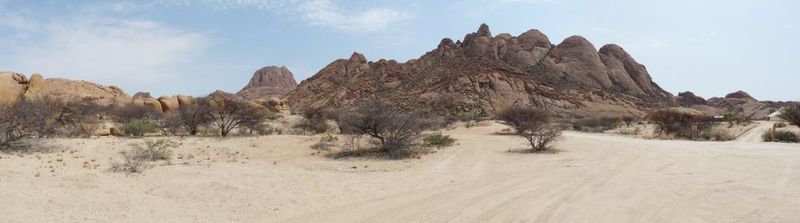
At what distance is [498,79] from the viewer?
65.0 meters

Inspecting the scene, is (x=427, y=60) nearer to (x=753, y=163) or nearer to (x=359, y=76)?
(x=359, y=76)

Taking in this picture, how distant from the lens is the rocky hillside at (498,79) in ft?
203

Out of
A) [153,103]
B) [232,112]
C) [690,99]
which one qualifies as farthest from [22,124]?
[690,99]

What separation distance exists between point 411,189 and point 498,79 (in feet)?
186

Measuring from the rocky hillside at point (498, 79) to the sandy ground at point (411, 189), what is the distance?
4310 cm

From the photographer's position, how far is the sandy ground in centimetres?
738

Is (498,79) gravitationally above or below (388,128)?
above

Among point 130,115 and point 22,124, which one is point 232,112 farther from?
point 130,115

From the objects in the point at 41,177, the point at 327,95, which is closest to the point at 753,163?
the point at 41,177

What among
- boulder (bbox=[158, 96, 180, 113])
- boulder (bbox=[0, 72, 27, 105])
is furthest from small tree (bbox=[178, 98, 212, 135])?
boulder (bbox=[158, 96, 180, 113])

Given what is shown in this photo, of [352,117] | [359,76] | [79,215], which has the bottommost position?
[79,215]

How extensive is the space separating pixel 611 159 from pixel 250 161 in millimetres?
10612

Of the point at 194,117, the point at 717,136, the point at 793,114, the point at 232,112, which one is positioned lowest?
the point at 717,136

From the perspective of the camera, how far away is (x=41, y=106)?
58.8 ft
